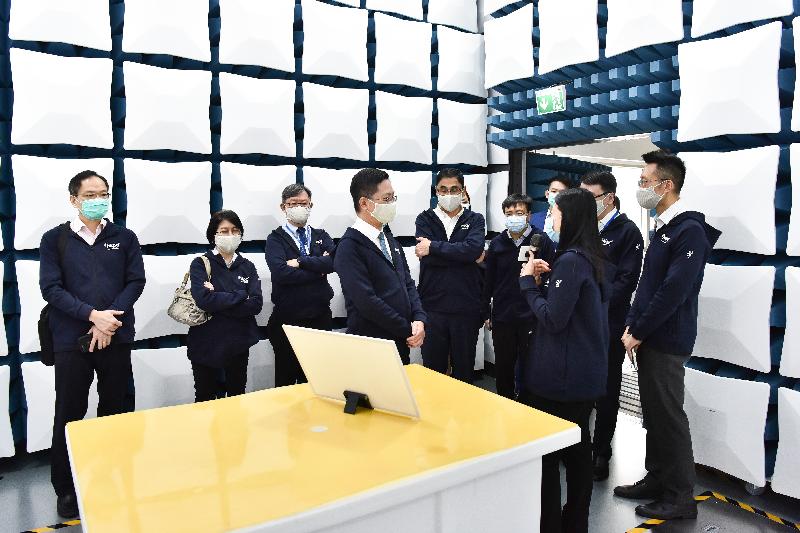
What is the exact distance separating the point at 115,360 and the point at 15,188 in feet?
3.88

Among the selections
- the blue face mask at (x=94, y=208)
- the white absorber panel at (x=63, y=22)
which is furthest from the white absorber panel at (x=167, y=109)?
the blue face mask at (x=94, y=208)

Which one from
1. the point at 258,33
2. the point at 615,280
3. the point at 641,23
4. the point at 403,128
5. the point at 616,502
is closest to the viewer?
the point at 616,502

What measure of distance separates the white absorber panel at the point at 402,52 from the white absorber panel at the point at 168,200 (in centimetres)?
158

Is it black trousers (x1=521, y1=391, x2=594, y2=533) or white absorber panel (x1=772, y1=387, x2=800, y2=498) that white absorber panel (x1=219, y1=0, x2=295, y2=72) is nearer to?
black trousers (x1=521, y1=391, x2=594, y2=533)

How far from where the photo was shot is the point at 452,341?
3.83 meters

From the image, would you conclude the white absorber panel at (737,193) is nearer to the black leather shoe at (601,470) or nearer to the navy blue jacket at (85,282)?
the black leather shoe at (601,470)

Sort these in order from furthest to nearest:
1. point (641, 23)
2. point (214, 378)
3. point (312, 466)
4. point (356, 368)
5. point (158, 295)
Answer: point (158, 295) → point (641, 23) → point (214, 378) → point (356, 368) → point (312, 466)

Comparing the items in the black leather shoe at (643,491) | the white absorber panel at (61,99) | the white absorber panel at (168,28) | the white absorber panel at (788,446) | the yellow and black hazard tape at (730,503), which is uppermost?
the white absorber panel at (168,28)

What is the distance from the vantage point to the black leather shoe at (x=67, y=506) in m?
2.85

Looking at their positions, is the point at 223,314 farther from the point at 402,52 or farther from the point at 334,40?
the point at 402,52

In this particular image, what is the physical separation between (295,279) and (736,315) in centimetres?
239

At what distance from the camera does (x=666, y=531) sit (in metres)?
2.66

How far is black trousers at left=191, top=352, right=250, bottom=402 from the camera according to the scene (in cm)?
338

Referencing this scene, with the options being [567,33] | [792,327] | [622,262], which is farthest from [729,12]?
[792,327]
